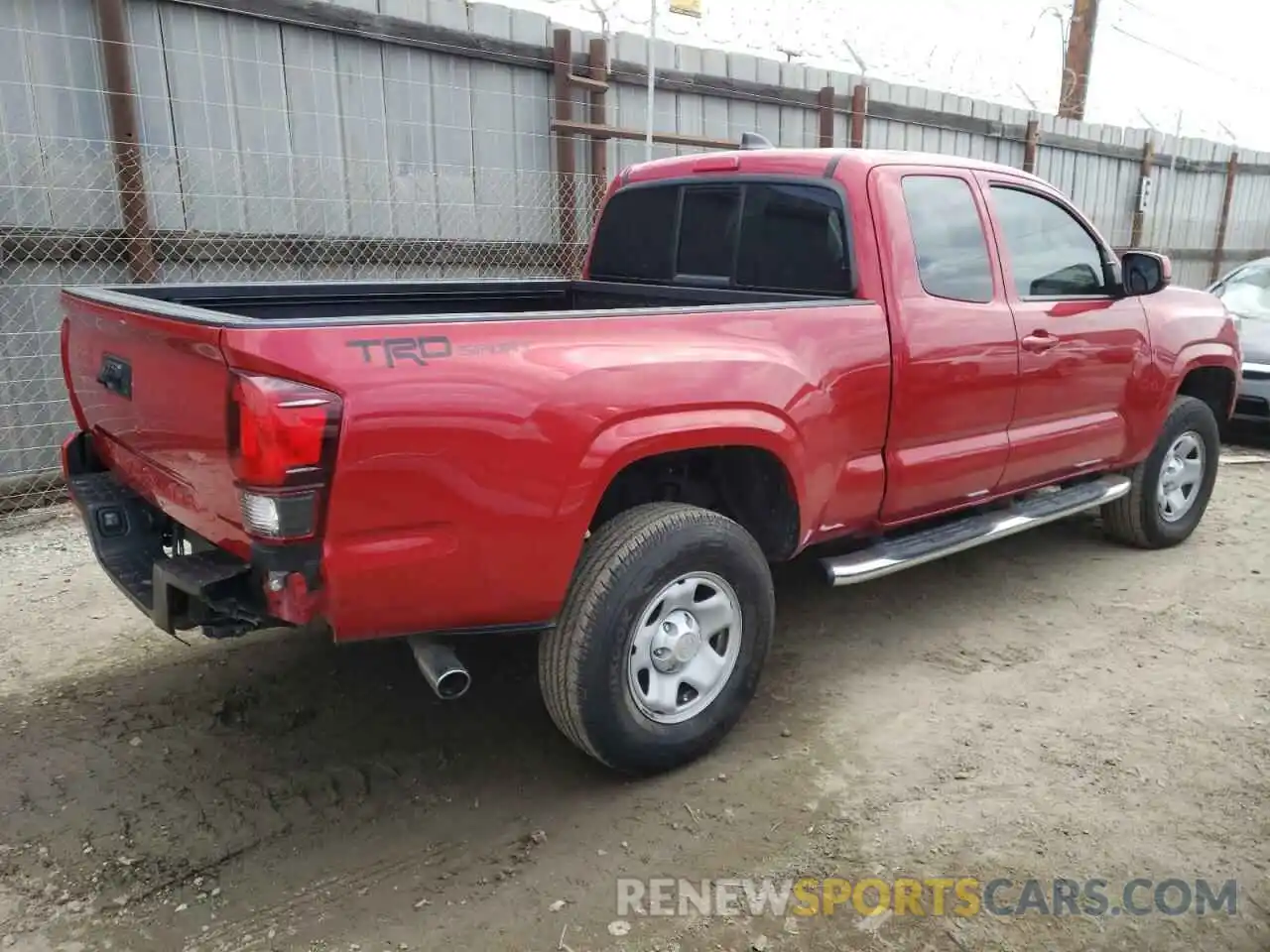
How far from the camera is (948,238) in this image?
394cm

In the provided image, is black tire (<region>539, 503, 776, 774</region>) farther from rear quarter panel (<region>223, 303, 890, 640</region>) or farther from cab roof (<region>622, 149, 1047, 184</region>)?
cab roof (<region>622, 149, 1047, 184</region>)

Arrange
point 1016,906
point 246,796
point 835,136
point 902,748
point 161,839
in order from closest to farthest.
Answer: point 1016,906, point 161,839, point 246,796, point 902,748, point 835,136

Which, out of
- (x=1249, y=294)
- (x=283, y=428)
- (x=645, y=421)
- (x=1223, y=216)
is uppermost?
(x=1223, y=216)

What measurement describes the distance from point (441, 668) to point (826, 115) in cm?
782

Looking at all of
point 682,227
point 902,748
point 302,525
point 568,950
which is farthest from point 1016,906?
point 682,227

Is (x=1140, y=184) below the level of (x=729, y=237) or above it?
above

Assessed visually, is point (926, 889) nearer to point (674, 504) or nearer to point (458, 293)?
point (674, 504)

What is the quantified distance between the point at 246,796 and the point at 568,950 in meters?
1.23

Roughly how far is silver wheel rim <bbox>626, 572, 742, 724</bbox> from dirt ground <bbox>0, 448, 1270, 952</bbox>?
0.84 ft

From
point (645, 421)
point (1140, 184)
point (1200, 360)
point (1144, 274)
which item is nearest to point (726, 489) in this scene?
point (645, 421)

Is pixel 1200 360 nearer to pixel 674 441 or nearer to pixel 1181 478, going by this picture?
pixel 1181 478

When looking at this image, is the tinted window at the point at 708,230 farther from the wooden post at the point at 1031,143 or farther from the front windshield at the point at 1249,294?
the wooden post at the point at 1031,143

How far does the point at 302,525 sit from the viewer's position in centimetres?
237

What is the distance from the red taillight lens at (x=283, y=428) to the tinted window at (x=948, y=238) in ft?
7.89
